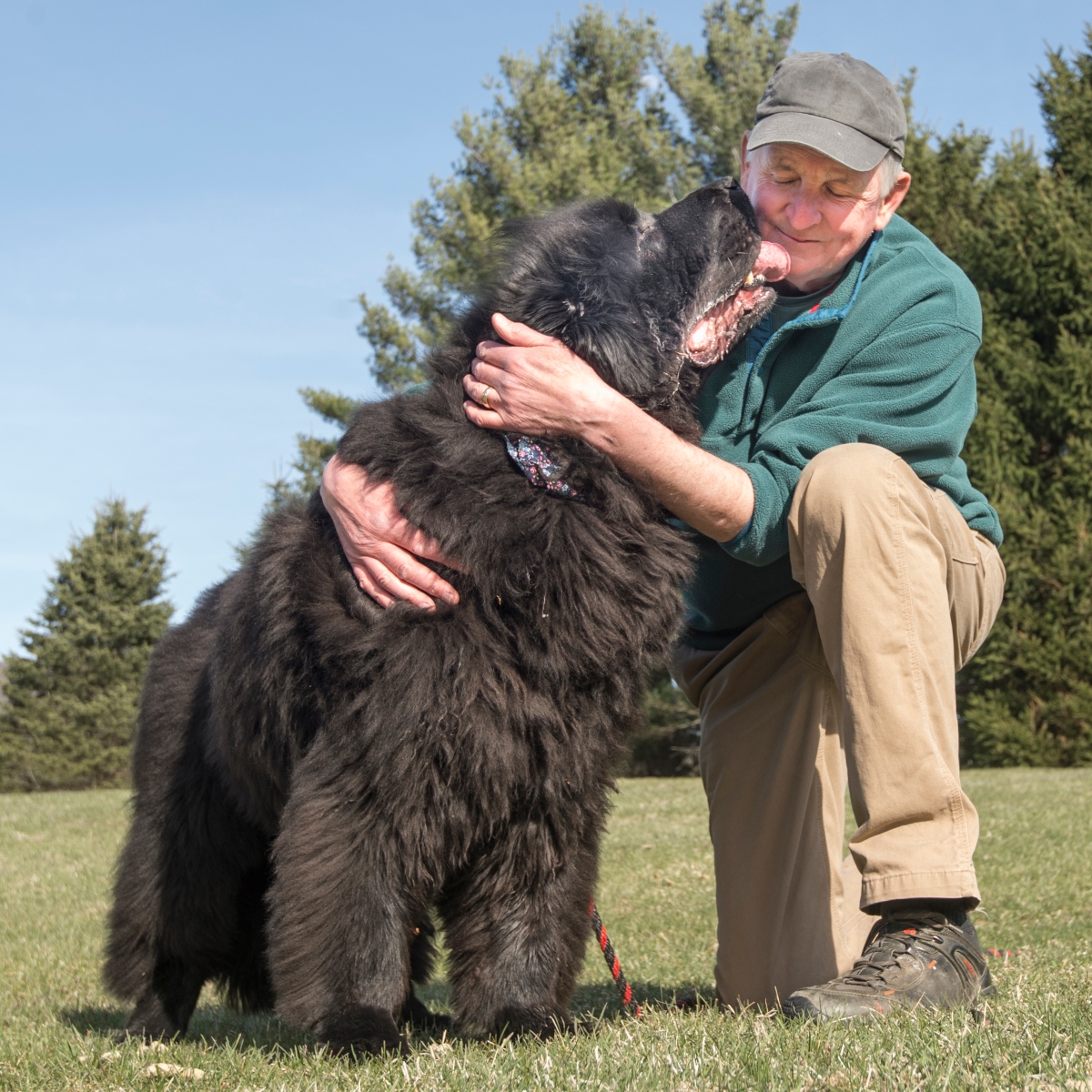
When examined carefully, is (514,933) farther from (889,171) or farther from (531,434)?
(889,171)

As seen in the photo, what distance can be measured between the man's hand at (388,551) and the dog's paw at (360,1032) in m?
0.84

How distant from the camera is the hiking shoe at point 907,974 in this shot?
212cm

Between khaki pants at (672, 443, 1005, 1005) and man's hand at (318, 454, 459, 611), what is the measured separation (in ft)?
2.70

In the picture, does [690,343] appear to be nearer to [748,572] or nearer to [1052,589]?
[748,572]

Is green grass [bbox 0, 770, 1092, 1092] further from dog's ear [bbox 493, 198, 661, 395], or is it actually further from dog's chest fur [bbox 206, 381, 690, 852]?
dog's ear [bbox 493, 198, 661, 395]

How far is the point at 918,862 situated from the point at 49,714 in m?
18.7

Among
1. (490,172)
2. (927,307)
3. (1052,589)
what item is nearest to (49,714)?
(490,172)

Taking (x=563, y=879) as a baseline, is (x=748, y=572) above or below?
above

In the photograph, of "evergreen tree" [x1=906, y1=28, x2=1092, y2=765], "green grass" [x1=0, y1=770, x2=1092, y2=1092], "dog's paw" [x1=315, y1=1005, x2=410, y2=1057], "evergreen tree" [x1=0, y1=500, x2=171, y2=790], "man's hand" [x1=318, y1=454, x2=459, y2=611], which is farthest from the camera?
"evergreen tree" [x1=0, y1=500, x2=171, y2=790]

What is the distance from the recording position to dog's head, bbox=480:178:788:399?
2.54m

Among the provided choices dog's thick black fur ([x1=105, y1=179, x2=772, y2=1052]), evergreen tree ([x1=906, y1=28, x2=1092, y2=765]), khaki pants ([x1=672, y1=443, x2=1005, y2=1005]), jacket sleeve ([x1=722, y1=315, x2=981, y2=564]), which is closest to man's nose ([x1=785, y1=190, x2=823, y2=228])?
dog's thick black fur ([x1=105, y1=179, x2=772, y2=1052])

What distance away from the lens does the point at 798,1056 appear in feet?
5.75

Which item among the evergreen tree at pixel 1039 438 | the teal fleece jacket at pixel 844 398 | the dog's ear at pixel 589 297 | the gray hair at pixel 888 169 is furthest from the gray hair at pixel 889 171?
the evergreen tree at pixel 1039 438

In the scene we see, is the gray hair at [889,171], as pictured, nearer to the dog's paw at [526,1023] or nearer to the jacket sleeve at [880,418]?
the jacket sleeve at [880,418]
